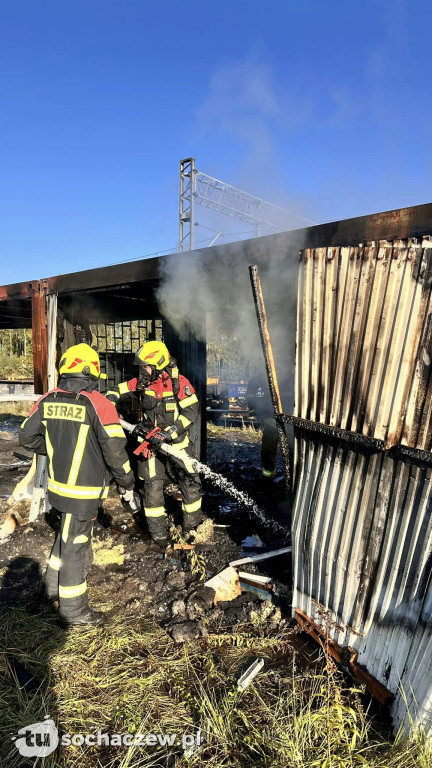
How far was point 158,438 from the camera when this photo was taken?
462 cm

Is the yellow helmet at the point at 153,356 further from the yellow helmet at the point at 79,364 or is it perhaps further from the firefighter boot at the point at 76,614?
the firefighter boot at the point at 76,614

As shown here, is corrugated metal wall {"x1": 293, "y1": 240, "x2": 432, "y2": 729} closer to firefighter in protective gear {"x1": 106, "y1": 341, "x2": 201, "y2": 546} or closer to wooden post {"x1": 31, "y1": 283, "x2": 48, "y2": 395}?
firefighter in protective gear {"x1": 106, "y1": 341, "x2": 201, "y2": 546}

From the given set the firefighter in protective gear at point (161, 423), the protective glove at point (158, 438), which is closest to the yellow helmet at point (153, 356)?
the firefighter in protective gear at point (161, 423)

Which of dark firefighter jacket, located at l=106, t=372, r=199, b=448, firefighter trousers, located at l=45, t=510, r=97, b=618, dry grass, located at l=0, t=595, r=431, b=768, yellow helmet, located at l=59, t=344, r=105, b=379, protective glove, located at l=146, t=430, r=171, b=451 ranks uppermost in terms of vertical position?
yellow helmet, located at l=59, t=344, r=105, b=379

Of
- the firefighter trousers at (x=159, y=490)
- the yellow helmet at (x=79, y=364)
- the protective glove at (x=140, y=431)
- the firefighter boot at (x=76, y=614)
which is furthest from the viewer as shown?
Answer: the protective glove at (x=140, y=431)

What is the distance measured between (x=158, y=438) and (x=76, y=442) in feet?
5.04

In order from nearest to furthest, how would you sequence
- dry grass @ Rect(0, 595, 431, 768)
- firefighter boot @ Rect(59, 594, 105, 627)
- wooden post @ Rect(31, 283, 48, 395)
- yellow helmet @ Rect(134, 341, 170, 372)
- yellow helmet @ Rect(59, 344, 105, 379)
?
dry grass @ Rect(0, 595, 431, 768), firefighter boot @ Rect(59, 594, 105, 627), yellow helmet @ Rect(59, 344, 105, 379), yellow helmet @ Rect(134, 341, 170, 372), wooden post @ Rect(31, 283, 48, 395)

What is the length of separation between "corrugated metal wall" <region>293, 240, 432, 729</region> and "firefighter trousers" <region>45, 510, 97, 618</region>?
72.0 inches

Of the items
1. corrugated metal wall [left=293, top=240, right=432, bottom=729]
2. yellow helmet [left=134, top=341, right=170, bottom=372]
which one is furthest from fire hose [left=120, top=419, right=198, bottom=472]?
corrugated metal wall [left=293, top=240, right=432, bottom=729]

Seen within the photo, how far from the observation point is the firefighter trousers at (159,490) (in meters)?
4.73

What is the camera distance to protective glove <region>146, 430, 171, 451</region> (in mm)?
4629

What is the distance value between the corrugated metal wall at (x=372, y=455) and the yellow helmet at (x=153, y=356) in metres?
2.22

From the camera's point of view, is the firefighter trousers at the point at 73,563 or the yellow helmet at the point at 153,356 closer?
the firefighter trousers at the point at 73,563

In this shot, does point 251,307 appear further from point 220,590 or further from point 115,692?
point 115,692
